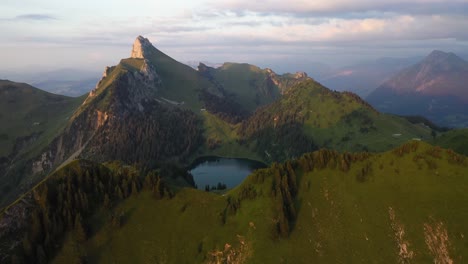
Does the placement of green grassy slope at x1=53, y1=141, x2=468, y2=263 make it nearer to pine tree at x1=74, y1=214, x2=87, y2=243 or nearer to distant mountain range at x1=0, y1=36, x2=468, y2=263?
distant mountain range at x1=0, y1=36, x2=468, y2=263

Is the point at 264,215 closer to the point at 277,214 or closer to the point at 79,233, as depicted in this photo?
the point at 277,214

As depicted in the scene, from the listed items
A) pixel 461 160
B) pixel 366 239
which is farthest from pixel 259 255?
pixel 461 160

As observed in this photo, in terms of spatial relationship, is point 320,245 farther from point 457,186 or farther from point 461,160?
point 461,160

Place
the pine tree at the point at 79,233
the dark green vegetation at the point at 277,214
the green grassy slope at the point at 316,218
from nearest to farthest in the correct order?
1. the green grassy slope at the point at 316,218
2. the dark green vegetation at the point at 277,214
3. the pine tree at the point at 79,233

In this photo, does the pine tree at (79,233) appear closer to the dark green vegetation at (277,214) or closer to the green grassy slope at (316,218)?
the dark green vegetation at (277,214)

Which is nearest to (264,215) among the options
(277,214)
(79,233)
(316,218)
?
(277,214)

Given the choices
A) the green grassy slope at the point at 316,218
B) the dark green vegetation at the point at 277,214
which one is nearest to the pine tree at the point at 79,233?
the dark green vegetation at the point at 277,214
